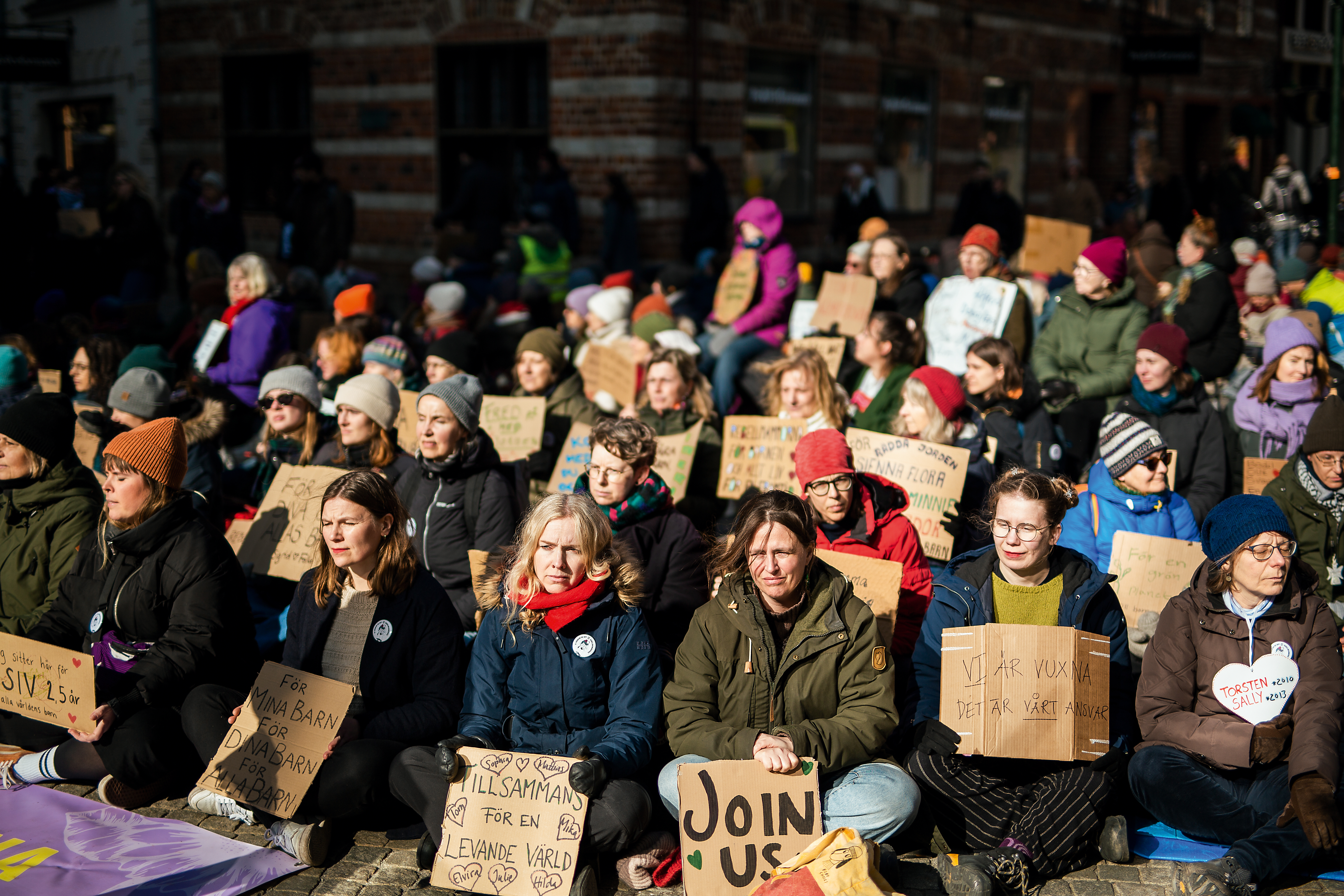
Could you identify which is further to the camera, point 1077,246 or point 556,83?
point 556,83

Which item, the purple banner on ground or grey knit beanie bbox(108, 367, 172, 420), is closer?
the purple banner on ground

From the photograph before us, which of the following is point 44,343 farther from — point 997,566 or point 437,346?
point 997,566

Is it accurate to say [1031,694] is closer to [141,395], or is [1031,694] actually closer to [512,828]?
[512,828]

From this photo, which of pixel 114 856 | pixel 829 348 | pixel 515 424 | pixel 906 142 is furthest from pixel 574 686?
pixel 906 142

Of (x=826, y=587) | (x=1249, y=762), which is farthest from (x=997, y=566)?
(x=1249, y=762)

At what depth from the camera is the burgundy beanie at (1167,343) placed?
237 inches

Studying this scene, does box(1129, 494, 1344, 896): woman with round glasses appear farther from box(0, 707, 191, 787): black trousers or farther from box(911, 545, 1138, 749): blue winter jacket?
box(0, 707, 191, 787): black trousers

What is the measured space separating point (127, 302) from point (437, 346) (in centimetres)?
473

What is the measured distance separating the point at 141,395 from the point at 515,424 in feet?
6.19

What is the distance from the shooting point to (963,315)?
8047mm

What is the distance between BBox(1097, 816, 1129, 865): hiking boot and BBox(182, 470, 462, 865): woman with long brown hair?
2.19 m

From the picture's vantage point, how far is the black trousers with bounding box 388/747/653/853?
12.7 ft

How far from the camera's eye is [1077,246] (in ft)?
37.4

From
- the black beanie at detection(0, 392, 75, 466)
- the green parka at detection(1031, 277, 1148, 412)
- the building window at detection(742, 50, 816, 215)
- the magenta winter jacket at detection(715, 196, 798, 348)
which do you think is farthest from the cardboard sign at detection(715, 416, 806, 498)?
the building window at detection(742, 50, 816, 215)
